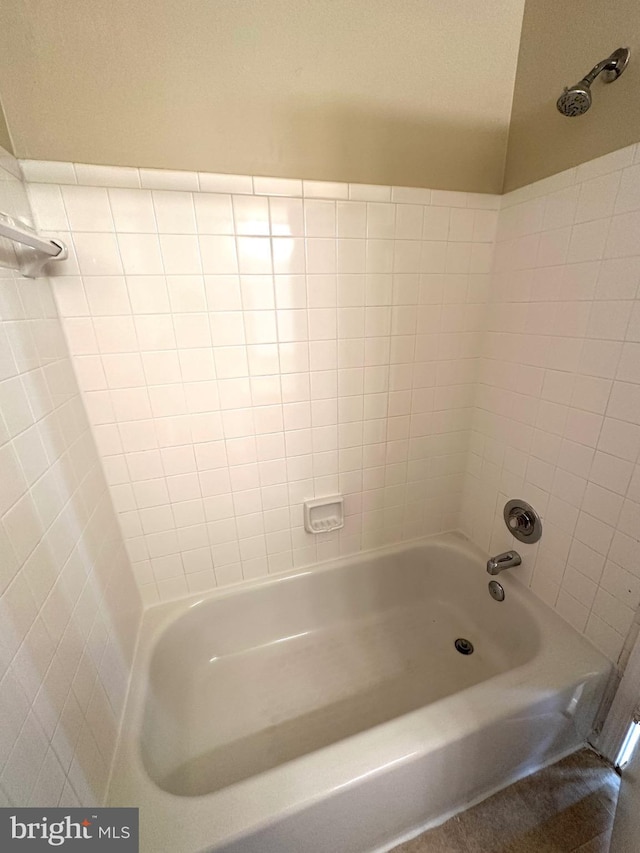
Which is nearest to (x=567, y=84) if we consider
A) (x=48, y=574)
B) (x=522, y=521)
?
(x=522, y=521)

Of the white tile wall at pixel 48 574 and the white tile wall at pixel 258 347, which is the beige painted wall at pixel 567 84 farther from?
the white tile wall at pixel 48 574

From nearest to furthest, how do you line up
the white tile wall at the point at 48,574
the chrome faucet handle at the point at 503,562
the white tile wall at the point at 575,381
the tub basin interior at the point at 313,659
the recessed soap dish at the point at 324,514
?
the white tile wall at the point at 48,574 < the white tile wall at the point at 575,381 < the tub basin interior at the point at 313,659 < the chrome faucet handle at the point at 503,562 < the recessed soap dish at the point at 324,514

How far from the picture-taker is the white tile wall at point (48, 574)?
1.71ft

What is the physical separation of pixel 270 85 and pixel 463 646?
6.59 ft

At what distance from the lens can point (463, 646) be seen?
1.33 m

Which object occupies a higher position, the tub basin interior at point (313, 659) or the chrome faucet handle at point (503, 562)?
the chrome faucet handle at point (503, 562)

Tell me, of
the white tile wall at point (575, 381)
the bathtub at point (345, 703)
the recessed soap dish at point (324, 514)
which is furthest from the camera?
the recessed soap dish at point (324, 514)

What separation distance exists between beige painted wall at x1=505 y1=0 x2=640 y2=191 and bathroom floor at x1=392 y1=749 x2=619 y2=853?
5.76 feet

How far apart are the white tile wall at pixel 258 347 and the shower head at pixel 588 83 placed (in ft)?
1.07

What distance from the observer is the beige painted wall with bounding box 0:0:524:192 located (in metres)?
0.75

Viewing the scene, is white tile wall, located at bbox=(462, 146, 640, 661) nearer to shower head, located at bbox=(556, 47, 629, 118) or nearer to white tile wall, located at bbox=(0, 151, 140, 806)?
shower head, located at bbox=(556, 47, 629, 118)

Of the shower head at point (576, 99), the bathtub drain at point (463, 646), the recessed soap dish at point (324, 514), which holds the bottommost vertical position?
the bathtub drain at point (463, 646)

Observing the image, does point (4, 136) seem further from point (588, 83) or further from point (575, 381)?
point (575, 381)

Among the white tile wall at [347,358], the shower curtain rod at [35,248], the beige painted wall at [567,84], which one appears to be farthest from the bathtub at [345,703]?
the beige painted wall at [567,84]
